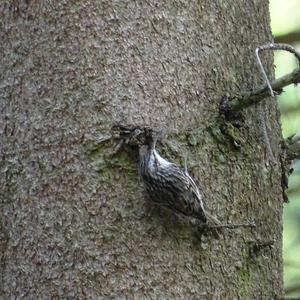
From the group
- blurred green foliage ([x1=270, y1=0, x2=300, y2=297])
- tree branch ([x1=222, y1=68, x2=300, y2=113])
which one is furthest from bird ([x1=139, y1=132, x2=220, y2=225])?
blurred green foliage ([x1=270, y1=0, x2=300, y2=297])

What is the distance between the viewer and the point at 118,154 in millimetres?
1700

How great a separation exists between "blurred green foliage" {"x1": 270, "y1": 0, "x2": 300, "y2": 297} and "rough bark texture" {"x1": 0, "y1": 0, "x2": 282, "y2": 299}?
24.4 inches

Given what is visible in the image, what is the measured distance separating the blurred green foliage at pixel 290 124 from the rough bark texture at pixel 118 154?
620 millimetres

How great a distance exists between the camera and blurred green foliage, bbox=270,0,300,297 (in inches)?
108

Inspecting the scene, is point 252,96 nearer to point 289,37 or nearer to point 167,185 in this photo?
point 167,185

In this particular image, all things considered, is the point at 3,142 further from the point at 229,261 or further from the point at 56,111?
the point at 229,261

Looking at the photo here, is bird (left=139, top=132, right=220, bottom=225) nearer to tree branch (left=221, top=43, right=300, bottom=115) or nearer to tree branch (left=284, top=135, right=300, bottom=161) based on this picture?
tree branch (left=221, top=43, right=300, bottom=115)

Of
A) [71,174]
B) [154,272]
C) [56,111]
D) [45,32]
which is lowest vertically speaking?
[154,272]

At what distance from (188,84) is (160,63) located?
0.06 m

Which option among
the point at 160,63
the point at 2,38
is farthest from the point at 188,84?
the point at 2,38

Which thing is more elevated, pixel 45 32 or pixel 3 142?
pixel 45 32

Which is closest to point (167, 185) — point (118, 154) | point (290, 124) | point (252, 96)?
point (118, 154)

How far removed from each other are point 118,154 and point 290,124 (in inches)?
52.4

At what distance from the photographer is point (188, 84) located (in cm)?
176
